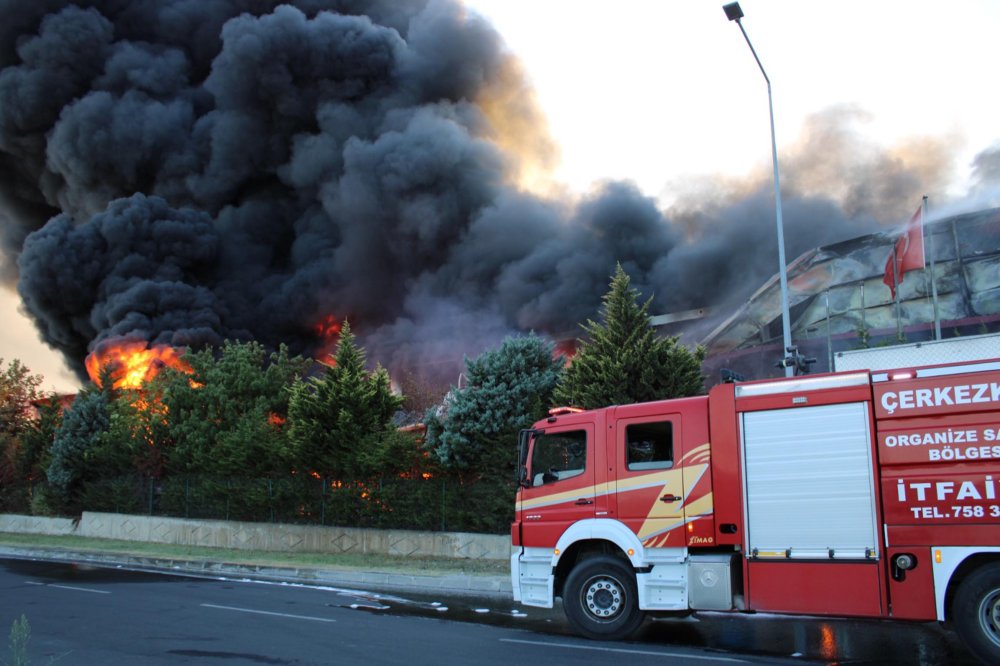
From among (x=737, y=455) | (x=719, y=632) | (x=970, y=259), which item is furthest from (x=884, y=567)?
(x=970, y=259)

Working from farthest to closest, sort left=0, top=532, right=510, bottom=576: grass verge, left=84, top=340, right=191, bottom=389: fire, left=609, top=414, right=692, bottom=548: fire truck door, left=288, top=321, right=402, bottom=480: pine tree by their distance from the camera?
left=84, top=340, right=191, bottom=389: fire < left=288, top=321, right=402, bottom=480: pine tree < left=0, top=532, right=510, bottom=576: grass verge < left=609, top=414, right=692, bottom=548: fire truck door

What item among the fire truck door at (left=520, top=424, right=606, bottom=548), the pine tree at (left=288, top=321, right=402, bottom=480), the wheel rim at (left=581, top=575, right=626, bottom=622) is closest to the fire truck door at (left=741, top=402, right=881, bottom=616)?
the wheel rim at (left=581, top=575, right=626, bottom=622)

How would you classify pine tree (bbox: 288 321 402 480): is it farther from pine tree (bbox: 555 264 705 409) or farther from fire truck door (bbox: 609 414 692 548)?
fire truck door (bbox: 609 414 692 548)

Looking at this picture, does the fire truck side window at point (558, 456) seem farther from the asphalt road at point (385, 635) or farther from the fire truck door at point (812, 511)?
the fire truck door at point (812, 511)

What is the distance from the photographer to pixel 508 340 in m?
17.1

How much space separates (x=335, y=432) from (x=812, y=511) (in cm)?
1271

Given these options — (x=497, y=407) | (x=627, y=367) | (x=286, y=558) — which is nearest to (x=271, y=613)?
(x=286, y=558)

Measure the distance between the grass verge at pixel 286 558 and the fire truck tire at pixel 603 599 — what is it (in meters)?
5.14

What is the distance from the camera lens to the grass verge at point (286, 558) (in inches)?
557

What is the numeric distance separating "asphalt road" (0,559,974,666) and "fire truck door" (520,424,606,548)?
42.3 inches

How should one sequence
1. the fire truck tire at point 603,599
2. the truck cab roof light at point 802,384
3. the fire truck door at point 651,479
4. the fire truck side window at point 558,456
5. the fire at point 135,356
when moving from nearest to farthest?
the truck cab roof light at point 802,384
the fire truck door at point 651,479
the fire truck tire at point 603,599
the fire truck side window at point 558,456
the fire at point 135,356

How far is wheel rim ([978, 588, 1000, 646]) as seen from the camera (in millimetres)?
6133

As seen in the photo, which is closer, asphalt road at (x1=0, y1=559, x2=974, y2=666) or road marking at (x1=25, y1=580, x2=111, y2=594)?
asphalt road at (x1=0, y1=559, x2=974, y2=666)

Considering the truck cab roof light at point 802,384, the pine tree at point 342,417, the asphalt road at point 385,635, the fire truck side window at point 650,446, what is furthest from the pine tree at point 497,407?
the truck cab roof light at point 802,384
